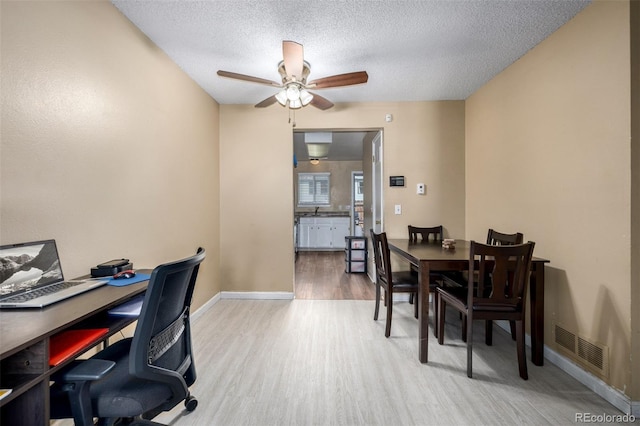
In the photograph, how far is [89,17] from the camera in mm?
1605

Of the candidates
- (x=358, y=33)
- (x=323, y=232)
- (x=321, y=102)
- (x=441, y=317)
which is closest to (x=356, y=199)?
(x=323, y=232)

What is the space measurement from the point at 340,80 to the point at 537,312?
90.7 inches

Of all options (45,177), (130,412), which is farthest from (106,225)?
(130,412)

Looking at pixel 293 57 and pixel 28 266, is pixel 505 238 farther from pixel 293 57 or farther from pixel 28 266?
pixel 28 266

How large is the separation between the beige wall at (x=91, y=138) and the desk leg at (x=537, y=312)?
2.92 meters

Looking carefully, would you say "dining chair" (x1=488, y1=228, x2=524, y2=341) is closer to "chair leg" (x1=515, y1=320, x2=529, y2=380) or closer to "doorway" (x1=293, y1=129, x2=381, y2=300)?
"chair leg" (x1=515, y1=320, x2=529, y2=380)

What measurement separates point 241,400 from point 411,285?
1.62 metres

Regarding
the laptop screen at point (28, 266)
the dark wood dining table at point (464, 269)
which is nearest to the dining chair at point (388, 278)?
the dark wood dining table at point (464, 269)

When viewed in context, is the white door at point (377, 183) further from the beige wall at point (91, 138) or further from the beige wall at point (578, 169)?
the beige wall at point (91, 138)

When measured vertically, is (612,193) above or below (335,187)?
below

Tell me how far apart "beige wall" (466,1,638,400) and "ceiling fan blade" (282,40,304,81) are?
74.3 inches

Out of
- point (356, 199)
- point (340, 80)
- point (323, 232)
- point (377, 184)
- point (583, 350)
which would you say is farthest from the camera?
point (356, 199)

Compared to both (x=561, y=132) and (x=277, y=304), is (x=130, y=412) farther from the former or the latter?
(x=561, y=132)

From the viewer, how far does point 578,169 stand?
1.86 m
